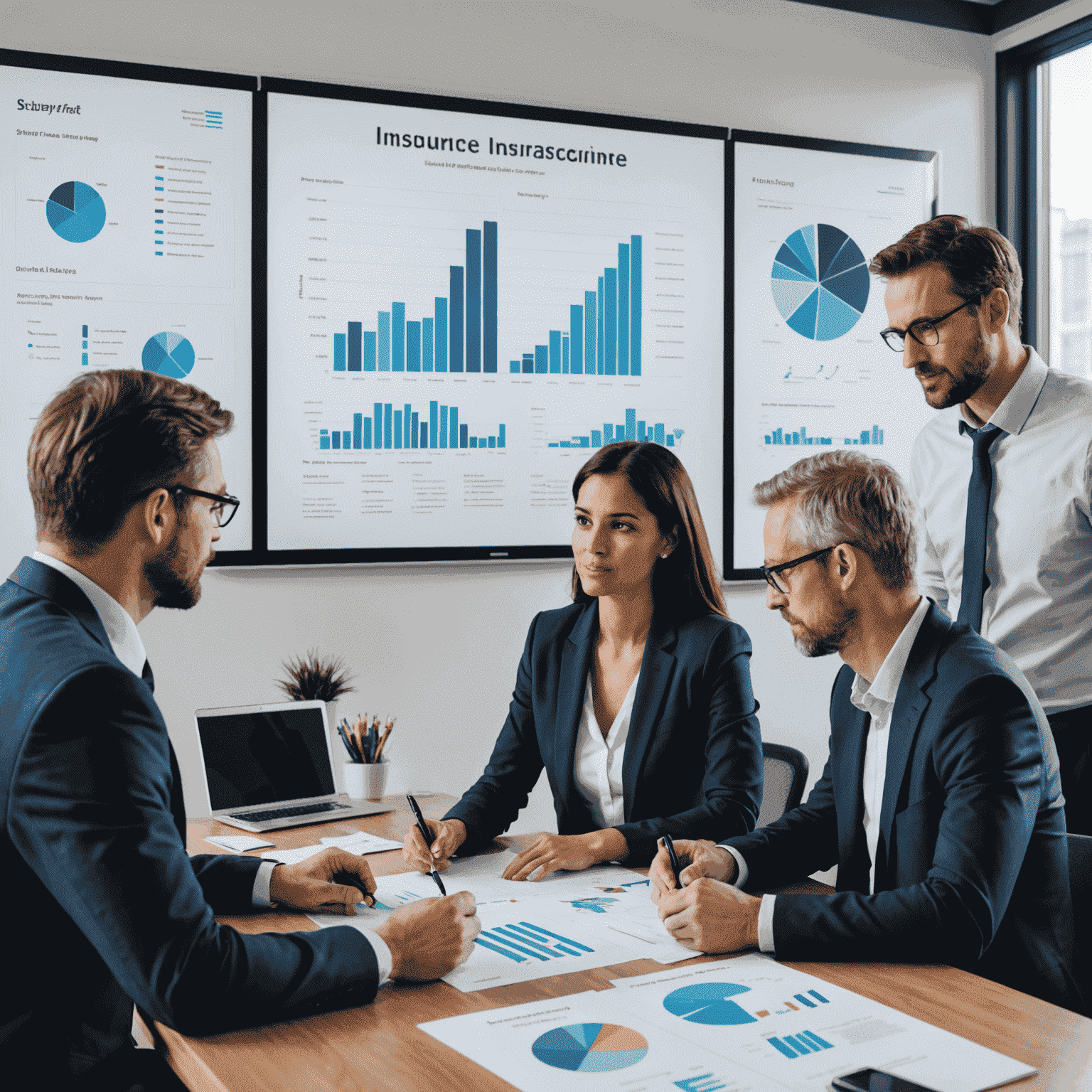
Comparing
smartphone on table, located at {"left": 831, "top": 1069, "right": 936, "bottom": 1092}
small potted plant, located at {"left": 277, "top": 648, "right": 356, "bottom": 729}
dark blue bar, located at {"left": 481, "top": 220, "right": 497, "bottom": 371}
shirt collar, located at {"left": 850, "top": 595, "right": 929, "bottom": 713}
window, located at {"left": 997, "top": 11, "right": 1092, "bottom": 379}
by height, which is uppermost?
window, located at {"left": 997, "top": 11, "right": 1092, "bottom": 379}

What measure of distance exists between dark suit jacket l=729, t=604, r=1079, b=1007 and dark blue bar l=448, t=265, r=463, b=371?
1.90 m

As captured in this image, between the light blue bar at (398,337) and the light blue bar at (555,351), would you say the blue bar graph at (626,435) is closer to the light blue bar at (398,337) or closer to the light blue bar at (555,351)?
the light blue bar at (555,351)

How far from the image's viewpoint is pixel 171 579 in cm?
147

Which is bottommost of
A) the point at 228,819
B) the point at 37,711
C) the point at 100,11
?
the point at 228,819

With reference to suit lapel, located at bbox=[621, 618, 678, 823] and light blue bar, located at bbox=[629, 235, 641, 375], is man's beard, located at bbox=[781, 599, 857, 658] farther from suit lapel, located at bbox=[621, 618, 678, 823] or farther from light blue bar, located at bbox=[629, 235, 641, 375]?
light blue bar, located at bbox=[629, 235, 641, 375]

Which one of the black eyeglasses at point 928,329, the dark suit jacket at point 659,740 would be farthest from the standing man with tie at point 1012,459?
the dark suit jacket at point 659,740

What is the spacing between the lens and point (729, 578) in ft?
11.8

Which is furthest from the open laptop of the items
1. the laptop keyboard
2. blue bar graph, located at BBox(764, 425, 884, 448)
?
blue bar graph, located at BBox(764, 425, 884, 448)

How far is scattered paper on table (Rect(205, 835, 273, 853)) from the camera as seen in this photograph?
2049 mm

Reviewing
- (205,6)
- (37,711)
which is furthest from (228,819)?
(205,6)

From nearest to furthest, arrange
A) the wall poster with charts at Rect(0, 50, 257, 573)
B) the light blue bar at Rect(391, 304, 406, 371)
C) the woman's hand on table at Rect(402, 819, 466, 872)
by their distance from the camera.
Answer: the woman's hand on table at Rect(402, 819, 466, 872)
the wall poster with charts at Rect(0, 50, 257, 573)
the light blue bar at Rect(391, 304, 406, 371)

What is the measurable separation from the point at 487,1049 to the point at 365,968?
8.2 inches

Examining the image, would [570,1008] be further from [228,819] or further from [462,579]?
[462,579]

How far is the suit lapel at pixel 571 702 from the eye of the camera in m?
2.27
